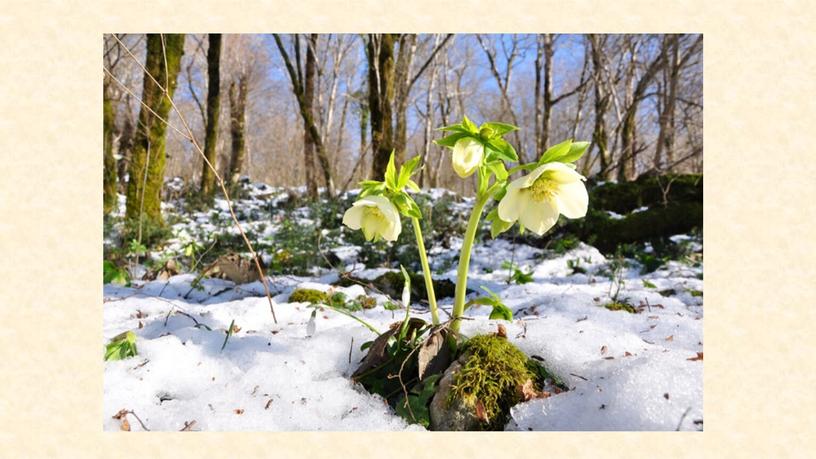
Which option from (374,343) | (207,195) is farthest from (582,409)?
(207,195)

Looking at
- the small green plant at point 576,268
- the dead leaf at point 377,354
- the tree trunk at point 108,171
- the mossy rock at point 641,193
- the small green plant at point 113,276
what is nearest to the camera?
the dead leaf at point 377,354

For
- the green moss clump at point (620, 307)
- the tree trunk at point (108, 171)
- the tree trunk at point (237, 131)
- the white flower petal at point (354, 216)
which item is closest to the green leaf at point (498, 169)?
the white flower petal at point (354, 216)

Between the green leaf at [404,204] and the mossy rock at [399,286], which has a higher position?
the green leaf at [404,204]

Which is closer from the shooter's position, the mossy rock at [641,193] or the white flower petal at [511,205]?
the white flower petal at [511,205]

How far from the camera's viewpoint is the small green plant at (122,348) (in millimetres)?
1306

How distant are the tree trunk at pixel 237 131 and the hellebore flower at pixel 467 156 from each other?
711 cm

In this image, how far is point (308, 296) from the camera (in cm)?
215

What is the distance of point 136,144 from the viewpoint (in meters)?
4.70

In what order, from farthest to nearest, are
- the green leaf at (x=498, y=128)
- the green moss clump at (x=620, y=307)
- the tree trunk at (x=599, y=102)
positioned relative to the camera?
1. the tree trunk at (x=599, y=102)
2. the green moss clump at (x=620, y=307)
3. the green leaf at (x=498, y=128)

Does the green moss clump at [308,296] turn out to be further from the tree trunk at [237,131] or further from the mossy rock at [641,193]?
the tree trunk at [237,131]

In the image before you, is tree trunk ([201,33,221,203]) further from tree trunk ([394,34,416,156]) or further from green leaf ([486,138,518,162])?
green leaf ([486,138,518,162])

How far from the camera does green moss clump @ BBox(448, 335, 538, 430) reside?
1.09 meters

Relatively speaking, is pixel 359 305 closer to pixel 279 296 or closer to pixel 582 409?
pixel 279 296

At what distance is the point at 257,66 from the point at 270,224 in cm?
1159
